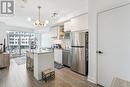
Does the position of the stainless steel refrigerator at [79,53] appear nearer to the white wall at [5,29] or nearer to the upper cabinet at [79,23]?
the upper cabinet at [79,23]

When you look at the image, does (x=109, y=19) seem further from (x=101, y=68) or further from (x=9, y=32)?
(x=9, y=32)

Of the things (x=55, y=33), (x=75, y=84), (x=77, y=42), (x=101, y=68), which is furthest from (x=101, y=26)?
(x=55, y=33)

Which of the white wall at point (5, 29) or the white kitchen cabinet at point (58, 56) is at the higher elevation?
the white wall at point (5, 29)

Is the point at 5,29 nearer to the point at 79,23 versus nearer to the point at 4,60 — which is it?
the point at 4,60

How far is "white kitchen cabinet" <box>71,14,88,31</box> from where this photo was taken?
460cm

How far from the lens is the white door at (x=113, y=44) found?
8.96ft

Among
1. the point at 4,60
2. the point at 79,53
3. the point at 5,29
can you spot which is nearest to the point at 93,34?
the point at 79,53

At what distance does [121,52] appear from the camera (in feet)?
9.34

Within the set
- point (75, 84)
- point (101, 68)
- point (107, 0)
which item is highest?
point (107, 0)

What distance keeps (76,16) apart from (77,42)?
122 centimetres

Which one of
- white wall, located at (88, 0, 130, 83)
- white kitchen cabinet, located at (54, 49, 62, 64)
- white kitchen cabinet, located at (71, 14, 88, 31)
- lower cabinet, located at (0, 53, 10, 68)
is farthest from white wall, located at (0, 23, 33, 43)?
white wall, located at (88, 0, 130, 83)

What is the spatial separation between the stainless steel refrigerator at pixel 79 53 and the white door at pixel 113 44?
3.23 feet

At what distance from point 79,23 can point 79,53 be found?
129cm

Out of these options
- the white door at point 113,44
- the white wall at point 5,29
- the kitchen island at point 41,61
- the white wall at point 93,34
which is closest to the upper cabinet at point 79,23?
the white wall at point 93,34
